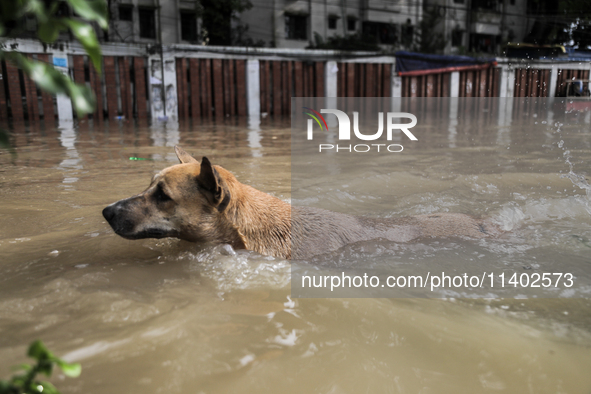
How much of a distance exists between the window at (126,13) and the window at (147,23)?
94cm

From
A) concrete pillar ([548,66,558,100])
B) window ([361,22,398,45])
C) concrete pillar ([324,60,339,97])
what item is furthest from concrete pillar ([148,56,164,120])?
concrete pillar ([548,66,558,100])

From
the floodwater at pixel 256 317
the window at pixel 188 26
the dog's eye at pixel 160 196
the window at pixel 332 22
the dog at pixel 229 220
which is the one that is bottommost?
the floodwater at pixel 256 317

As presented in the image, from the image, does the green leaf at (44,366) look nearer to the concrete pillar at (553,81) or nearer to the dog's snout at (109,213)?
the dog's snout at (109,213)

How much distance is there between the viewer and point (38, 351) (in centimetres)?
95

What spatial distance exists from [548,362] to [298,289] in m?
1.47

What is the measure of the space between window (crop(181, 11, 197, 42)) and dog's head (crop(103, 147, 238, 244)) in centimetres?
2755

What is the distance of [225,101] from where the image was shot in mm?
19734

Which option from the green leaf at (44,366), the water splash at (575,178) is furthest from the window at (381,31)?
the green leaf at (44,366)

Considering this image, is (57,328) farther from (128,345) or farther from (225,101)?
(225,101)

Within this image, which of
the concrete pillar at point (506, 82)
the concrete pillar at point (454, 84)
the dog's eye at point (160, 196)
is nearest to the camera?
the dog's eye at point (160, 196)

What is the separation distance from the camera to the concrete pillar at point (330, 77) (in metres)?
21.4

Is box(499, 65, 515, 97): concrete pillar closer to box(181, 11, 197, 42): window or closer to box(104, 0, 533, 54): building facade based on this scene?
box(104, 0, 533, 54): building facade

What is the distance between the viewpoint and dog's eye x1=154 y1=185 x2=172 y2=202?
10.8 feet

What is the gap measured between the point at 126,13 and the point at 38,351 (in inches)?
1190
